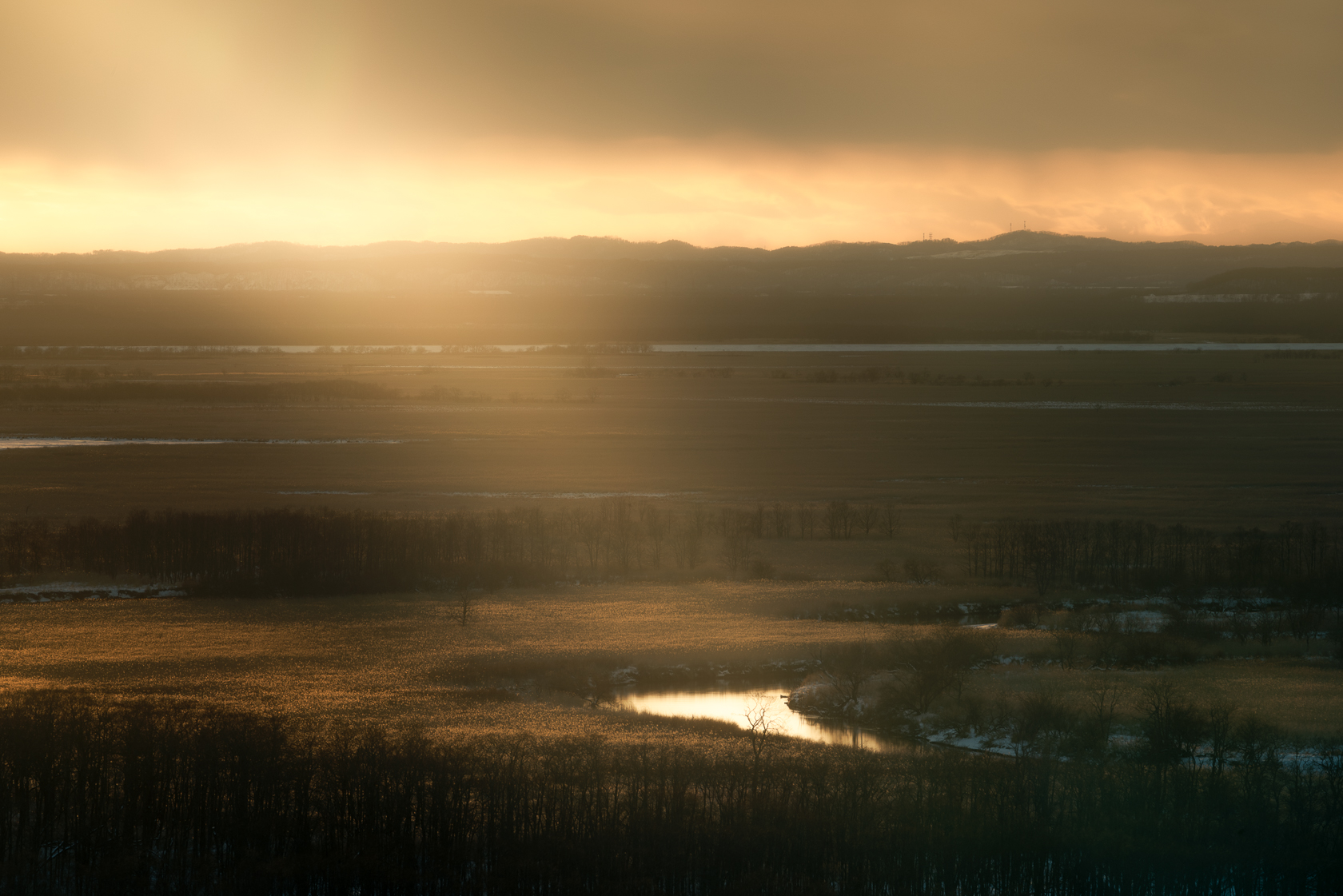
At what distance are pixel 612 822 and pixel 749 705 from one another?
7.53m

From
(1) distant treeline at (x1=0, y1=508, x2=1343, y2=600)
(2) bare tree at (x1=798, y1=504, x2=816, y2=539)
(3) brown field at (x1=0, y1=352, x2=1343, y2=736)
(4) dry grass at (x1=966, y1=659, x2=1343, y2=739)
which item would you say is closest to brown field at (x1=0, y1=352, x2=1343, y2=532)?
(3) brown field at (x1=0, y1=352, x2=1343, y2=736)

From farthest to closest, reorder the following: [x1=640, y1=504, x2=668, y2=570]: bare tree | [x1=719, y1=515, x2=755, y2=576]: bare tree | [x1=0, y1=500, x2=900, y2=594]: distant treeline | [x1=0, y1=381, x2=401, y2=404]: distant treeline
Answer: [x1=0, y1=381, x2=401, y2=404]: distant treeline, [x1=640, y1=504, x2=668, y2=570]: bare tree, [x1=719, y1=515, x2=755, y2=576]: bare tree, [x1=0, y1=500, x2=900, y2=594]: distant treeline

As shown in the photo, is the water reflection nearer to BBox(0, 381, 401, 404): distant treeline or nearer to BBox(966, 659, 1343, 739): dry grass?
BBox(966, 659, 1343, 739): dry grass

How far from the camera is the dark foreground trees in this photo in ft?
41.6

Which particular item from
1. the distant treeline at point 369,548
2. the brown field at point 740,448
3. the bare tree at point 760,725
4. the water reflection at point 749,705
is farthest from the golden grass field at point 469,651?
the brown field at point 740,448

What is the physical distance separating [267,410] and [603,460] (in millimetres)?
33417

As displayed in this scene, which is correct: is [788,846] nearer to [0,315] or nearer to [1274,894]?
[1274,894]

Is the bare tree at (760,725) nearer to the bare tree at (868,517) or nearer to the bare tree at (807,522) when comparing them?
the bare tree at (807,522)

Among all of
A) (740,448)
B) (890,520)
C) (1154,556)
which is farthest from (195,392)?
(1154,556)

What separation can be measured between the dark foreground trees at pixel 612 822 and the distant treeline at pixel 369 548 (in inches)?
563

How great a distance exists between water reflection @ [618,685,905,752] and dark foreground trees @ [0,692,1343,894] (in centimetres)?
281

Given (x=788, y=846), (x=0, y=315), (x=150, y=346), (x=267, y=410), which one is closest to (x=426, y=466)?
(x=267, y=410)

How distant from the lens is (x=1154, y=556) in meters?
32.9

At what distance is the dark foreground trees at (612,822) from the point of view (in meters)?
12.7
